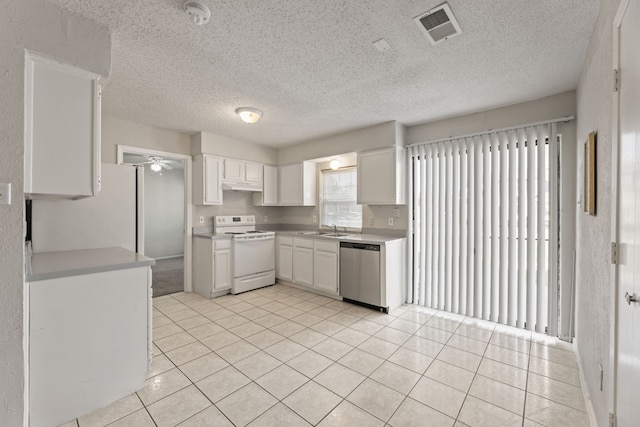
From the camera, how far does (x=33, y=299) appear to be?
1642 millimetres

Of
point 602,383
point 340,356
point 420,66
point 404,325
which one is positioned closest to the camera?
point 602,383

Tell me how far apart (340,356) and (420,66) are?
105 inches

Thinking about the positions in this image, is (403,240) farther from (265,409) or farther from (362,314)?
(265,409)

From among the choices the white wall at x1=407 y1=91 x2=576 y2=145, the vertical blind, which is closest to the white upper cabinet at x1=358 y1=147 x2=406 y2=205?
the vertical blind

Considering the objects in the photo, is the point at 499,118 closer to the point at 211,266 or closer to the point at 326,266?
the point at 326,266

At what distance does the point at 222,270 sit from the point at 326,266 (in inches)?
63.4

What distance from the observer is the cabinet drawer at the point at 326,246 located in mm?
4082

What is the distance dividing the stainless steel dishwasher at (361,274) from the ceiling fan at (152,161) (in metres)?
4.29

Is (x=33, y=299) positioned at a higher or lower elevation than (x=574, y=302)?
higher

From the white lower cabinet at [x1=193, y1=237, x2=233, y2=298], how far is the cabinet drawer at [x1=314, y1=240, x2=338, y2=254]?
4.59 ft

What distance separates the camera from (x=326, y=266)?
4.17 meters

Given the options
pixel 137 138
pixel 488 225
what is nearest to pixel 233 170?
pixel 137 138

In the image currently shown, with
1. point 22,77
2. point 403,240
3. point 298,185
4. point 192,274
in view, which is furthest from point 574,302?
point 192,274

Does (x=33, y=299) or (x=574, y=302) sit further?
(x=574, y=302)
